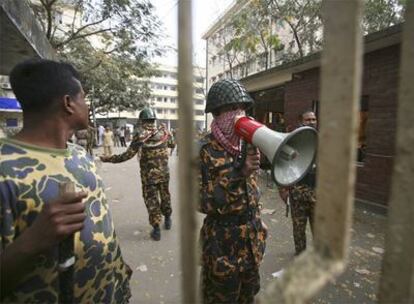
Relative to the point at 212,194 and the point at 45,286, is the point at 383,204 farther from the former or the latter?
the point at 45,286

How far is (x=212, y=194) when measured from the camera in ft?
7.06

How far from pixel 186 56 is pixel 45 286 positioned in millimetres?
1094

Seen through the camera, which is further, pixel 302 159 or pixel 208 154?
pixel 208 154

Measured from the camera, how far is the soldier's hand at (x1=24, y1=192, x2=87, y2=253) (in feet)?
3.63

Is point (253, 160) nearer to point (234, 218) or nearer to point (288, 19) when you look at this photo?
point (234, 218)

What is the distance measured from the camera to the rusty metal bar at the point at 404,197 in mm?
683

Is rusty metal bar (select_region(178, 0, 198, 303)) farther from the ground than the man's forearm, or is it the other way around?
rusty metal bar (select_region(178, 0, 198, 303))

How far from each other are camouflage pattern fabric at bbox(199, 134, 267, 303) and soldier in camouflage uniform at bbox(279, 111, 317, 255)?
155 cm

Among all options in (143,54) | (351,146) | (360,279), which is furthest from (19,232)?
(143,54)

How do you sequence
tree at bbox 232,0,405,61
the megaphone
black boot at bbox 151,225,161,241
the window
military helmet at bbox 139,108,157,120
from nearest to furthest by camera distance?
the megaphone → black boot at bbox 151,225,161,241 → military helmet at bbox 139,108,157,120 → the window → tree at bbox 232,0,405,61

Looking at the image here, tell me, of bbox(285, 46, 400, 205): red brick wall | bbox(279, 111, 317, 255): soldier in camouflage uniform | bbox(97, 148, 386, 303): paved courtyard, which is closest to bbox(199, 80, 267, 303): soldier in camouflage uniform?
bbox(97, 148, 386, 303): paved courtyard

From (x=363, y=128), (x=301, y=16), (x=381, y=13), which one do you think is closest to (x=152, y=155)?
(x=363, y=128)

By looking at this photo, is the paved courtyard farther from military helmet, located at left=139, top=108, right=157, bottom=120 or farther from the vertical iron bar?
military helmet, located at left=139, top=108, right=157, bottom=120

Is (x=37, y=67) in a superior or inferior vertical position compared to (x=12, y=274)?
superior
